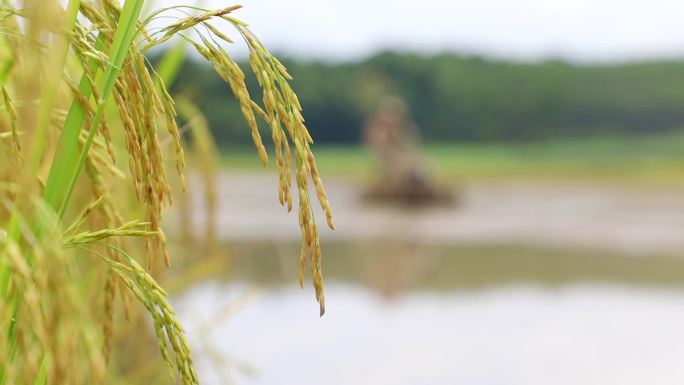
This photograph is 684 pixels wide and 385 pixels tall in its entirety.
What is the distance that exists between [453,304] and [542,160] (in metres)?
13.3

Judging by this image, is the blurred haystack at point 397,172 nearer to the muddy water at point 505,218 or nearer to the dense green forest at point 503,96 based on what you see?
the muddy water at point 505,218

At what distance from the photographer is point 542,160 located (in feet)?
59.6

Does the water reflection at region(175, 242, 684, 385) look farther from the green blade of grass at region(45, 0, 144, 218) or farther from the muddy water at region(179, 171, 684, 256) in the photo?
the green blade of grass at region(45, 0, 144, 218)

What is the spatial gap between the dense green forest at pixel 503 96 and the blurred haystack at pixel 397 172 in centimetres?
651

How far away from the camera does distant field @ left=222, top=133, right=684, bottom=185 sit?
15.4m

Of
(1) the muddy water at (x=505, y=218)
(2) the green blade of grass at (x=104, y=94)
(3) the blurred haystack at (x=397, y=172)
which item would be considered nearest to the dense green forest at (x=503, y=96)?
A: (1) the muddy water at (x=505, y=218)

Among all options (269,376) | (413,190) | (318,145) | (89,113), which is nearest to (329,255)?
(269,376)

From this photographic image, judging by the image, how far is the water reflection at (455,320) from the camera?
12.7 ft

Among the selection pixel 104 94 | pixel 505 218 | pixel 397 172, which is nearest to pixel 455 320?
pixel 104 94

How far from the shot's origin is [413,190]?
10.8m

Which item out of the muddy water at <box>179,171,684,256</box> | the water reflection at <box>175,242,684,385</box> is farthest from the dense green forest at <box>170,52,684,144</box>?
the water reflection at <box>175,242,684,385</box>

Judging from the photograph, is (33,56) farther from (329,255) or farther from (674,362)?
(329,255)

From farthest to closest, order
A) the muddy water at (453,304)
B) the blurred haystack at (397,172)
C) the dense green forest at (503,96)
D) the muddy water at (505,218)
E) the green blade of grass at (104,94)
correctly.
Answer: the dense green forest at (503,96) < the blurred haystack at (397,172) < the muddy water at (505,218) < the muddy water at (453,304) < the green blade of grass at (104,94)

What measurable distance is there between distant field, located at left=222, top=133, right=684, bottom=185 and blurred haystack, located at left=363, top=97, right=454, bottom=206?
10.2 ft
